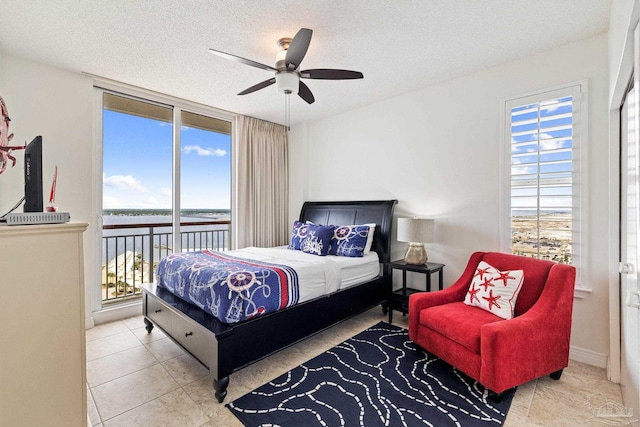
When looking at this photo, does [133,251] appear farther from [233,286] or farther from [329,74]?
[329,74]

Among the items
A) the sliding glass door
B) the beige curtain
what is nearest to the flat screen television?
the sliding glass door

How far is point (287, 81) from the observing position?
2.40 meters

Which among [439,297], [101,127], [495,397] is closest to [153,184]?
[101,127]

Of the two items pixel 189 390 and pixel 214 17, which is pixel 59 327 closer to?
pixel 189 390

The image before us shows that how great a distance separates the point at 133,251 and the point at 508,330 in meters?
4.47

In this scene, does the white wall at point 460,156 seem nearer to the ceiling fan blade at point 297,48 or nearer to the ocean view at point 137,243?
the ceiling fan blade at point 297,48

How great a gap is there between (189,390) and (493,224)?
304cm

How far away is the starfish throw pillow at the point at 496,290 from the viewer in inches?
87.2

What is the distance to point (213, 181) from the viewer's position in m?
4.49

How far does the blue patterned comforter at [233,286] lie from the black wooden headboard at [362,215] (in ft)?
4.92

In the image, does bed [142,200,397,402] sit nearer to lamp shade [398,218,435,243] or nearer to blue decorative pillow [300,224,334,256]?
lamp shade [398,218,435,243]

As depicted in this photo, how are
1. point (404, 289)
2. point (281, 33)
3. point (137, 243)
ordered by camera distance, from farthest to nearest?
point (137, 243)
point (404, 289)
point (281, 33)

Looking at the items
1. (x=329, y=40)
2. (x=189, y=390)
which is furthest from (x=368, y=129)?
(x=189, y=390)

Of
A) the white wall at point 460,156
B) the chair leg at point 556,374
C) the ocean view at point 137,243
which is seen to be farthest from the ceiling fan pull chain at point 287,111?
the chair leg at point 556,374
